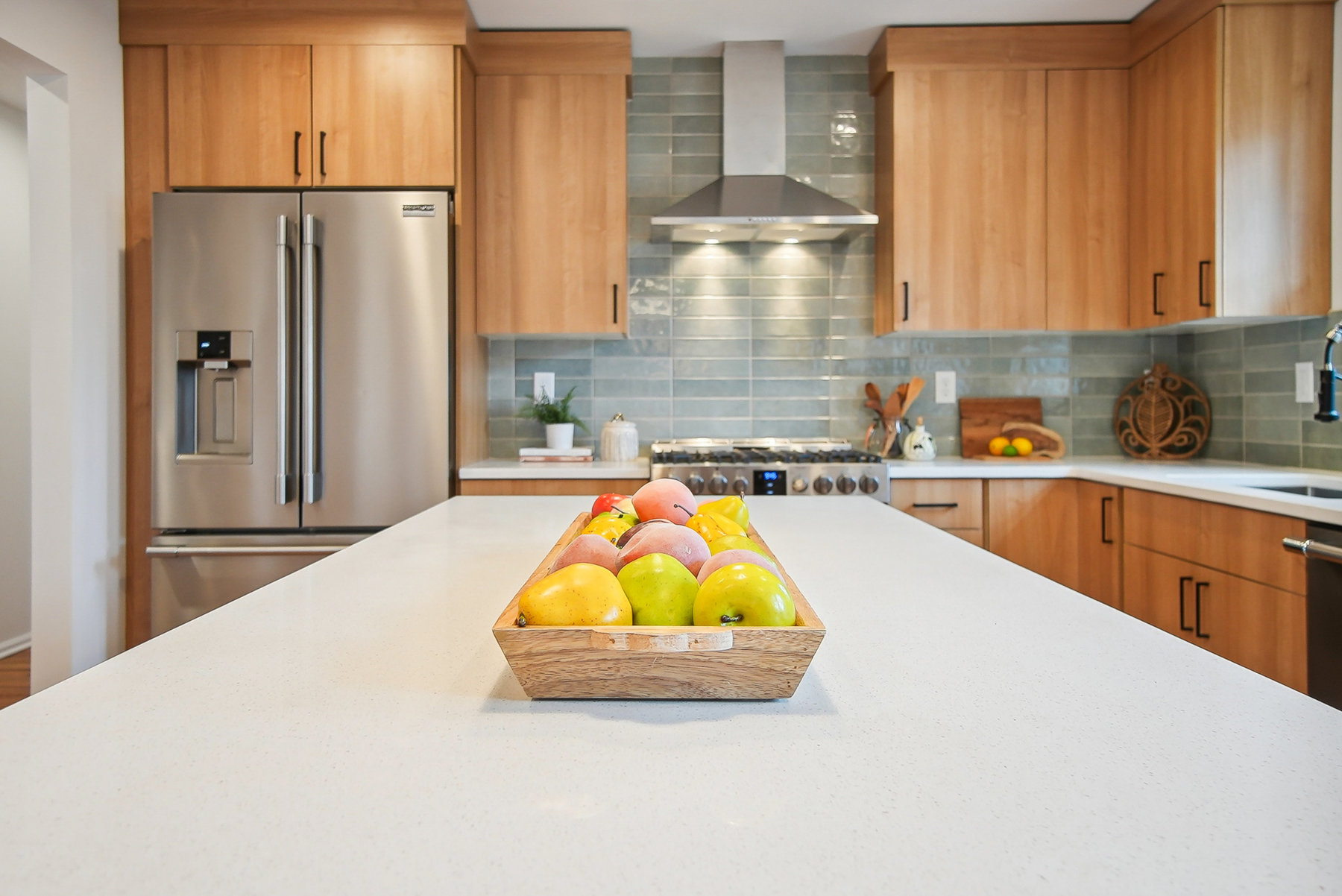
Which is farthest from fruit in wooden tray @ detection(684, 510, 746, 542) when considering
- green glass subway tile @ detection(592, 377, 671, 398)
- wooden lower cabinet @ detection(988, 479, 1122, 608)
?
green glass subway tile @ detection(592, 377, 671, 398)

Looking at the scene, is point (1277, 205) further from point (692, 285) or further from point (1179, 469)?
point (692, 285)

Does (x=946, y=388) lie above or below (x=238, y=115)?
below

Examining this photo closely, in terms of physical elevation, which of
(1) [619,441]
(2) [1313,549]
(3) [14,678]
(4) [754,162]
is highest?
(4) [754,162]

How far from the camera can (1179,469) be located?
2717 mm

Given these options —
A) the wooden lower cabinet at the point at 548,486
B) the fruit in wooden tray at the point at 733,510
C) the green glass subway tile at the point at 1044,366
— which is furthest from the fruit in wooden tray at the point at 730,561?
the green glass subway tile at the point at 1044,366

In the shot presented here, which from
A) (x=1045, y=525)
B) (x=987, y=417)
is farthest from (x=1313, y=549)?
(x=987, y=417)

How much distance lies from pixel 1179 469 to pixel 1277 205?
0.94m

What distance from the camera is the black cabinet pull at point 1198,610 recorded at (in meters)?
2.29

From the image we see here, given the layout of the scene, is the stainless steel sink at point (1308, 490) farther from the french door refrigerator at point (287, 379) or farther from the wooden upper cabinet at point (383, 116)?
the wooden upper cabinet at point (383, 116)

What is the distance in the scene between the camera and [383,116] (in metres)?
2.81

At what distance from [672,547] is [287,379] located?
232 cm

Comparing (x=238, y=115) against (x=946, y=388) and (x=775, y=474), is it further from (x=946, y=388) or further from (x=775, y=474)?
(x=946, y=388)

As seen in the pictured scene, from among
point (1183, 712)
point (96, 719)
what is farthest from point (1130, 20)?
point (96, 719)

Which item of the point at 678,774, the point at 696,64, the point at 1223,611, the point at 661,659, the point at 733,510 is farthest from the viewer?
the point at 696,64
